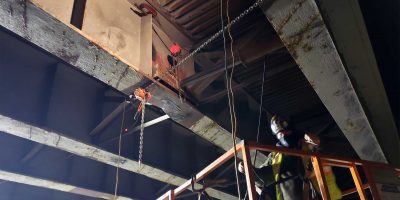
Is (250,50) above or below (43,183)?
above

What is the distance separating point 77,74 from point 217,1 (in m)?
2.64

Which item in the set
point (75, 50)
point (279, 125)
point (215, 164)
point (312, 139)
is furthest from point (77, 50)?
point (312, 139)

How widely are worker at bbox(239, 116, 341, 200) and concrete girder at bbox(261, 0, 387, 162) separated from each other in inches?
23.8

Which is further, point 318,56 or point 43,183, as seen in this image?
point 43,183

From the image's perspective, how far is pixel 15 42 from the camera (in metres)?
4.39

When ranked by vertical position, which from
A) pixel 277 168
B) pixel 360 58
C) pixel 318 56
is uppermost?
pixel 360 58

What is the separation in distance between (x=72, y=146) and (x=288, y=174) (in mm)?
2839

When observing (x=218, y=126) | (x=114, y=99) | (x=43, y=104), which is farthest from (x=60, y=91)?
(x=218, y=126)

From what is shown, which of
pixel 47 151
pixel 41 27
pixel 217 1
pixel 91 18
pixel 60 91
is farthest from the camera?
pixel 47 151

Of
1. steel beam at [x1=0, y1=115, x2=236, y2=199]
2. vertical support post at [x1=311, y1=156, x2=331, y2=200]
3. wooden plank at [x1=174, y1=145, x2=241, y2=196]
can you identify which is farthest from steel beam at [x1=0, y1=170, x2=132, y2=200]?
vertical support post at [x1=311, y1=156, x2=331, y2=200]

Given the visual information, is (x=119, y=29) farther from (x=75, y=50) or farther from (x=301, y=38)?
(x=301, y=38)

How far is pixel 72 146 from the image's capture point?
4.36 m

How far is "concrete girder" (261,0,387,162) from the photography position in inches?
111

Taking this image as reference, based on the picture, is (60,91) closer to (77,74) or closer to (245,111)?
(77,74)
